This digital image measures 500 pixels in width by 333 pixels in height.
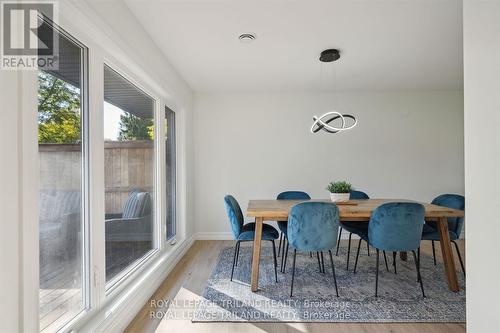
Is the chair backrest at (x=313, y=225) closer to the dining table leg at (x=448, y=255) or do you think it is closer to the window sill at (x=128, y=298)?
the dining table leg at (x=448, y=255)

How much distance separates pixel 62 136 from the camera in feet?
4.64

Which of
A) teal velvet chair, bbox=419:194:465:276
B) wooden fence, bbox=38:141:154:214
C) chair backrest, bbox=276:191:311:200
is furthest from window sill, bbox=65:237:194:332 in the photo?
teal velvet chair, bbox=419:194:465:276

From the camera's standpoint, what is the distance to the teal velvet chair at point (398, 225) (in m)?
2.19

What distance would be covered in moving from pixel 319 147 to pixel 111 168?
3188 millimetres

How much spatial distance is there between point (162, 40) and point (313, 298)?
2785 mm

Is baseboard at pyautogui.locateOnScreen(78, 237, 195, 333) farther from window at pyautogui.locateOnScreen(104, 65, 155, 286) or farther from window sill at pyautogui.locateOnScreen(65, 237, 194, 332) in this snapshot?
window at pyautogui.locateOnScreen(104, 65, 155, 286)

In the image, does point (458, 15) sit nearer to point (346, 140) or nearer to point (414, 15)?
point (414, 15)

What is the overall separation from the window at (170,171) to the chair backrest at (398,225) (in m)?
2.40

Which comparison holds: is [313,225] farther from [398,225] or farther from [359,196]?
[359,196]

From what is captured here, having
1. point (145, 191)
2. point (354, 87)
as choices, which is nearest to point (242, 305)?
→ point (145, 191)

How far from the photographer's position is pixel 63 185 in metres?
1.42

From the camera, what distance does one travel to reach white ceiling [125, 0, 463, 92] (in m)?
2.00

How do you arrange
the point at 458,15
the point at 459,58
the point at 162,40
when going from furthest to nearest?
the point at 459,58 → the point at 162,40 → the point at 458,15

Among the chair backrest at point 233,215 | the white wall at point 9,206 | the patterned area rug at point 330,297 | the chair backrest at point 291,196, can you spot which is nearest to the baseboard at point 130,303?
the patterned area rug at point 330,297
